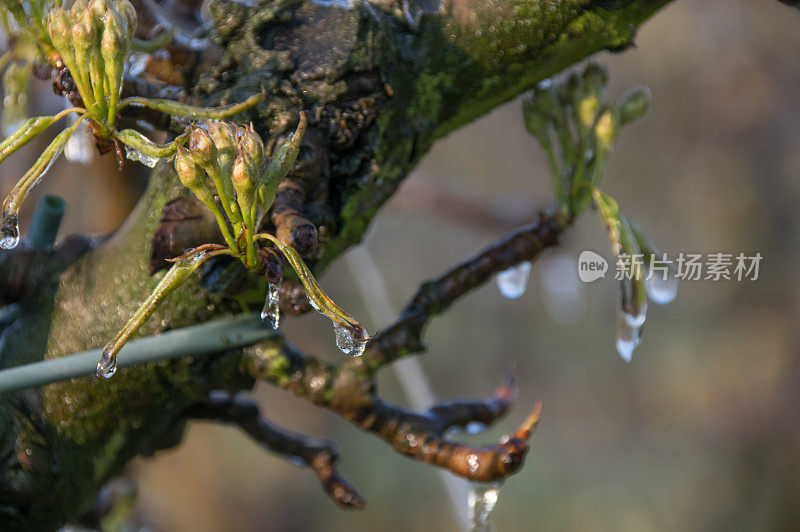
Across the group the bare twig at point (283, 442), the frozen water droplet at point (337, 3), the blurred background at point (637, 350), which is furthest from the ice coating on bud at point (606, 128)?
the blurred background at point (637, 350)

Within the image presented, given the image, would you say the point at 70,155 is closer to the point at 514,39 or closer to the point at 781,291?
the point at 514,39

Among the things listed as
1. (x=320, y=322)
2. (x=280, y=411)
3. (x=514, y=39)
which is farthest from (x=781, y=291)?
(x=514, y=39)

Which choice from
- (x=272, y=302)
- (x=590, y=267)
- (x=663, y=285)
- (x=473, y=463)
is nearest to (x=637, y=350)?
(x=590, y=267)

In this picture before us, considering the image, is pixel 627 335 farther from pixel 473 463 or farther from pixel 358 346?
pixel 358 346

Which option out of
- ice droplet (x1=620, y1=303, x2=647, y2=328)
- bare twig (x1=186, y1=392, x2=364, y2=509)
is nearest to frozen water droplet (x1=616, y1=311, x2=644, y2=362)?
ice droplet (x1=620, y1=303, x2=647, y2=328)

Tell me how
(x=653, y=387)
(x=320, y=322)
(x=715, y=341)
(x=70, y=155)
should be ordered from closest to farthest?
(x=70, y=155) → (x=715, y=341) → (x=653, y=387) → (x=320, y=322)

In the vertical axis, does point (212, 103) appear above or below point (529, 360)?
above
